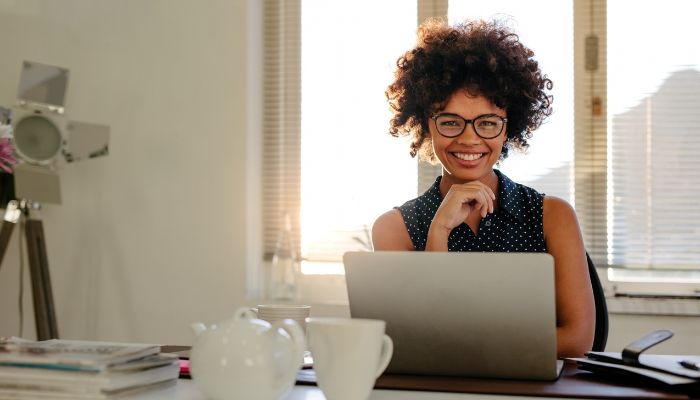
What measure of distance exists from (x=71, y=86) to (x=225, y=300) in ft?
3.68

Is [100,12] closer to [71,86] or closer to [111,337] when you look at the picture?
[71,86]

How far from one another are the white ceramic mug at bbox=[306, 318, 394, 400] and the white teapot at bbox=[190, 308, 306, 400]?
0.14ft

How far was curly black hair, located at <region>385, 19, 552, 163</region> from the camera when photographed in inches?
80.3

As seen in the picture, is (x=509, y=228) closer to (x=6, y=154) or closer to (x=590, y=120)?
(x=590, y=120)

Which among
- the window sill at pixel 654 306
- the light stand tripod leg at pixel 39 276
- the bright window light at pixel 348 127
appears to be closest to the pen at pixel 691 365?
the window sill at pixel 654 306

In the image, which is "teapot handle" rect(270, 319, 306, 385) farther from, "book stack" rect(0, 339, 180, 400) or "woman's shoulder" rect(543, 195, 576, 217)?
"woman's shoulder" rect(543, 195, 576, 217)

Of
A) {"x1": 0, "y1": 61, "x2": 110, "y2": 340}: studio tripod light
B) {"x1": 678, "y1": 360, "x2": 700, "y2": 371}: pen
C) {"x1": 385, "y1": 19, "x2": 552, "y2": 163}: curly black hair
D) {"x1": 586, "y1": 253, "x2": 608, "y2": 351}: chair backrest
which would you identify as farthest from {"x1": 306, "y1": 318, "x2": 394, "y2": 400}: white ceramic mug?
{"x1": 0, "y1": 61, "x2": 110, "y2": 340}: studio tripod light

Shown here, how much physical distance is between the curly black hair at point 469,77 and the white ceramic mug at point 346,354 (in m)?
1.13

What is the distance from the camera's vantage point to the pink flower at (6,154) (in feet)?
9.56

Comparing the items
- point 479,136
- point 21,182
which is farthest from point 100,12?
point 479,136

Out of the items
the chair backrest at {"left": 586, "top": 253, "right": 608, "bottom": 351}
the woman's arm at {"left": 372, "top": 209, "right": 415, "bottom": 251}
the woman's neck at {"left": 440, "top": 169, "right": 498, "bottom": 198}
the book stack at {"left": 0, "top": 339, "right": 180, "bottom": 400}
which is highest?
the woman's neck at {"left": 440, "top": 169, "right": 498, "bottom": 198}

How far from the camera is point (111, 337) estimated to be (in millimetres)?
3404

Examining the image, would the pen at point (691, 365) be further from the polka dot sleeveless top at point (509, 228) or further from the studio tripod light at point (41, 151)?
the studio tripod light at point (41, 151)

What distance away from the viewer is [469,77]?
2037mm
